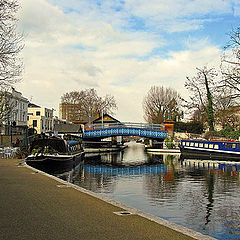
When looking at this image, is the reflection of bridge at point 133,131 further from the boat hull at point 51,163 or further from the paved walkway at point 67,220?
the paved walkway at point 67,220

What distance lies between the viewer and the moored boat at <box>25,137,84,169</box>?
2681 centimetres

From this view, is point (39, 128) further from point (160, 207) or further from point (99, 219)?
point (99, 219)

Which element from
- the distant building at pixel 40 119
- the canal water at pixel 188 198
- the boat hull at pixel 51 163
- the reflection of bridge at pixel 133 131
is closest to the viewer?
the canal water at pixel 188 198

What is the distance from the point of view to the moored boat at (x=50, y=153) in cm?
2681

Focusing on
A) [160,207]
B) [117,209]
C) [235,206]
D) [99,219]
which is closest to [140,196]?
[160,207]

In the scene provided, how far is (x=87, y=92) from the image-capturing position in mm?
79375

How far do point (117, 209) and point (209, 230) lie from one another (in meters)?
2.83

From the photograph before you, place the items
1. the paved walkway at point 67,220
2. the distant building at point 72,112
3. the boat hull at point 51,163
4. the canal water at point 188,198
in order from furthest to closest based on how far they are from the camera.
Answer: the distant building at point 72,112, the boat hull at point 51,163, the canal water at point 188,198, the paved walkway at point 67,220

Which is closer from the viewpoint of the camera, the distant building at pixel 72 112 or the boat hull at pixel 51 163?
the boat hull at pixel 51 163

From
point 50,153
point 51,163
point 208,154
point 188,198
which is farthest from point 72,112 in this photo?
point 188,198

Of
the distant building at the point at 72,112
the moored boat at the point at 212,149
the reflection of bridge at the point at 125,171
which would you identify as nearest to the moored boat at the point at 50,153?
the reflection of bridge at the point at 125,171

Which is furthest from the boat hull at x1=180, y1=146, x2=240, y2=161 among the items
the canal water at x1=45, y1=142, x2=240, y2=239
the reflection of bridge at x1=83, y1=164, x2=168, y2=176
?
the canal water at x1=45, y1=142, x2=240, y2=239

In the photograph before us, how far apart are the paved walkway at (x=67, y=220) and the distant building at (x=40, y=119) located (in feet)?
204

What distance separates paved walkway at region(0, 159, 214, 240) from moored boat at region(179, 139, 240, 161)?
109ft
